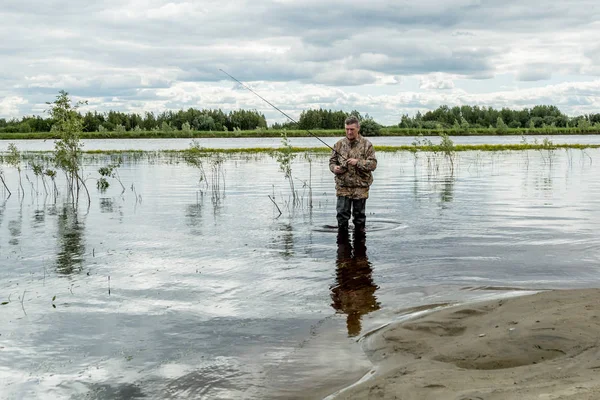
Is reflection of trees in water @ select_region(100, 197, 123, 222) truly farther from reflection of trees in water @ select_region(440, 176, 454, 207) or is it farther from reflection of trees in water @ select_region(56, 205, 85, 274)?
reflection of trees in water @ select_region(440, 176, 454, 207)

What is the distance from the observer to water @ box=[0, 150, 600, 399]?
659 centimetres

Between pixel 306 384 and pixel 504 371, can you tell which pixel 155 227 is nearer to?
pixel 306 384

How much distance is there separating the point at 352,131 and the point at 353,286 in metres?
4.38

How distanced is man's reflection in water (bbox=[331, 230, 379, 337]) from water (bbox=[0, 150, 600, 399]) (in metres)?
0.03

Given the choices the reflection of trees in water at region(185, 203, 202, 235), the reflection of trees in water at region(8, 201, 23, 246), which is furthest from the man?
the reflection of trees in water at region(8, 201, 23, 246)

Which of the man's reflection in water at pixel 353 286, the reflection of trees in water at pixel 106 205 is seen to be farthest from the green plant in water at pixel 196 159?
the man's reflection in water at pixel 353 286

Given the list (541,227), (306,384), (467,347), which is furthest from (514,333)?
(541,227)

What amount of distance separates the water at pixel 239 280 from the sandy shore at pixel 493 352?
505 millimetres

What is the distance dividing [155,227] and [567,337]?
13.3m

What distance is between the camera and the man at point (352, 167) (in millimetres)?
13617

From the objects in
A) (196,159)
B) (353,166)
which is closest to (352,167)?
(353,166)

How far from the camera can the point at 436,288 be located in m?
9.80

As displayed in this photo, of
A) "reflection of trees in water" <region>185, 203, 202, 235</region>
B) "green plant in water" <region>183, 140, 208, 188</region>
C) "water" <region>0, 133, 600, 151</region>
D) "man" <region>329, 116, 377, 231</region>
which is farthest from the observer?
"water" <region>0, 133, 600, 151</region>

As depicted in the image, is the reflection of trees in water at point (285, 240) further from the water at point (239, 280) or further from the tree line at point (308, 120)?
the tree line at point (308, 120)
